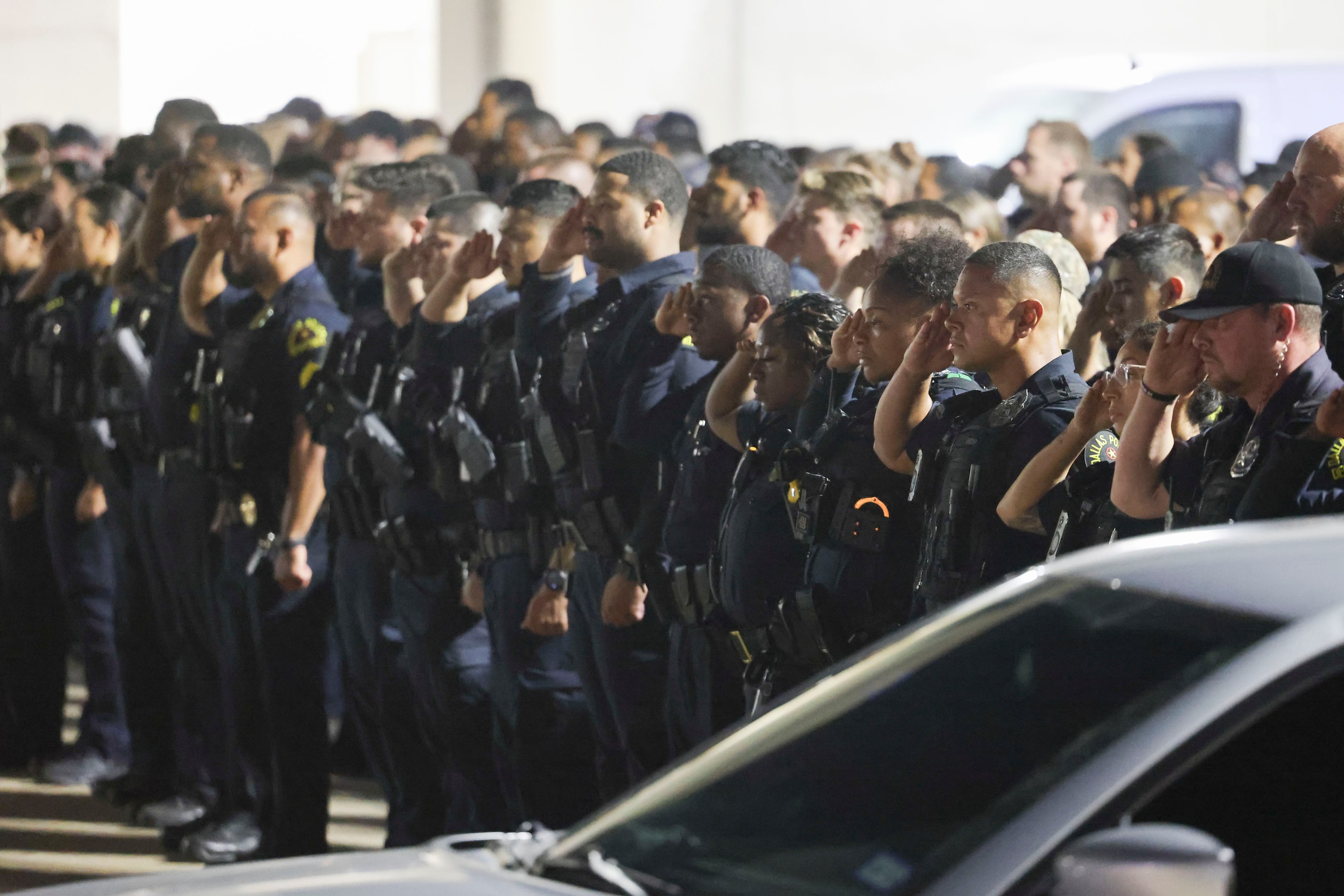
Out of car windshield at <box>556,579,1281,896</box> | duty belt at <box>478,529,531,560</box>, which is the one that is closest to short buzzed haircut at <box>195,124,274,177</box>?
duty belt at <box>478,529,531,560</box>

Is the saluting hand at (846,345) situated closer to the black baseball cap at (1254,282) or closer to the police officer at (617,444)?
the police officer at (617,444)

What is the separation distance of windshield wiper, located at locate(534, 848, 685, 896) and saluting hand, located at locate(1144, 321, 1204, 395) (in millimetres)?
1606

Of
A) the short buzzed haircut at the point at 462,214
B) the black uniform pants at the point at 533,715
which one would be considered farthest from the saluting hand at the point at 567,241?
the black uniform pants at the point at 533,715

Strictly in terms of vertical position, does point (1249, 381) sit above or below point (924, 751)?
above

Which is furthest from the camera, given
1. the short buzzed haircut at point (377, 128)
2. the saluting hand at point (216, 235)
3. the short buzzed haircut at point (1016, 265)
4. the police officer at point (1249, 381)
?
the short buzzed haircut at point (377, 128)

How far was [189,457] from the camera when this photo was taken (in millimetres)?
6641

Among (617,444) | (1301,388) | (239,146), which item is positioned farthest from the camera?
(239,146)

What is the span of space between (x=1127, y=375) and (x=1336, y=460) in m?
0.60

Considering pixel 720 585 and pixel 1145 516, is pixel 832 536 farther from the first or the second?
pixel 1145 516

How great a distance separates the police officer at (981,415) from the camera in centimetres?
404

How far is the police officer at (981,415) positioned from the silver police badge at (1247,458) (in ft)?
1.85

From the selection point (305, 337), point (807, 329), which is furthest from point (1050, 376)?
point (305, 337)

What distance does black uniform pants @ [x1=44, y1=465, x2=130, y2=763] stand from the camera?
25.3 feet

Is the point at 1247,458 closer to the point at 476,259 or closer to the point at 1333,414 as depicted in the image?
the point at 1333,414
